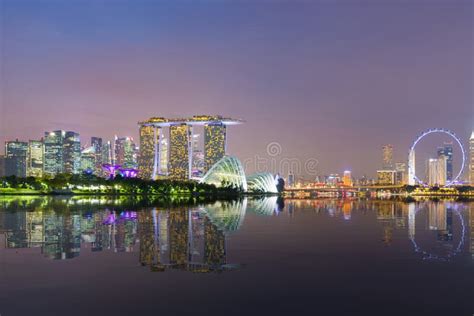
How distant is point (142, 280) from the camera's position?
17.3 m

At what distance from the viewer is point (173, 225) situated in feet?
120

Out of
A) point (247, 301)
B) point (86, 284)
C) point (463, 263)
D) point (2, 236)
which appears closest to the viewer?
point (247, 301)

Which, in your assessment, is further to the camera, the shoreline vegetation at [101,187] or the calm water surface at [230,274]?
the shoreline vegetation at [101,187]

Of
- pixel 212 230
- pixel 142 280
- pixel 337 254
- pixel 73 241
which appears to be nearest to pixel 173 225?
pixel 212 230

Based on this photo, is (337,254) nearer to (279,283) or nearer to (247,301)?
(279,283)

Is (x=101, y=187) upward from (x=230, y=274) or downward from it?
upward

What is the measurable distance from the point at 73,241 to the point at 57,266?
7.53m

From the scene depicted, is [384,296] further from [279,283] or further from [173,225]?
[173,225]

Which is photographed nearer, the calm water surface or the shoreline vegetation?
the calm water surface

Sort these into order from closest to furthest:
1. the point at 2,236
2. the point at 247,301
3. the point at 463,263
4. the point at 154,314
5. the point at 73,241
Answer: the point at 154,314
the point at 247,301
the point at 463,263
the point at 73,241
the point at 2,236

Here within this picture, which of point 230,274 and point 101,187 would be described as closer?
point 230,274

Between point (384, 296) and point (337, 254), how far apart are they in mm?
8161

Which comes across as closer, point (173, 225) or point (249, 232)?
point (249, 232)

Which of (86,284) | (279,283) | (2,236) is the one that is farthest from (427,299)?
(2,236)
